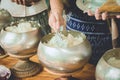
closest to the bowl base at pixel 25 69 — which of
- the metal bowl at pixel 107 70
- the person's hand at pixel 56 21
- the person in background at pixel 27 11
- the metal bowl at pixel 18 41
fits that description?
the metal bowl at pixel 18 41

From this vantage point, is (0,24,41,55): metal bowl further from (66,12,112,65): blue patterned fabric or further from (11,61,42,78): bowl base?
(66,12,112,65): blue patterned fabric

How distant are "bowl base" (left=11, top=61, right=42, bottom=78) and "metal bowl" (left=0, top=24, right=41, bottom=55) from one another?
0.11 meters

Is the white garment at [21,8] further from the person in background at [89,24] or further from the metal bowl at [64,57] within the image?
the metal bowl at [64,57]

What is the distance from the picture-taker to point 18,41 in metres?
1.23

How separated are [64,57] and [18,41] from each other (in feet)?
0.93

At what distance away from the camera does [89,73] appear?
4.30 ft

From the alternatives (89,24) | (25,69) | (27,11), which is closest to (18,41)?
(25,69)

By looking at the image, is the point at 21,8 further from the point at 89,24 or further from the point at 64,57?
the point at 64,57

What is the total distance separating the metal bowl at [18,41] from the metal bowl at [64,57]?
142 millimetres

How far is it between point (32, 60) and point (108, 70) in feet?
1.90

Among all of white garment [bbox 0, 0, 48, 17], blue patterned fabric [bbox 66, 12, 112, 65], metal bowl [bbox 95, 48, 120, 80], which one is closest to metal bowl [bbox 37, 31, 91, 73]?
metal bowl [bbox 95, 48, 120, 80]

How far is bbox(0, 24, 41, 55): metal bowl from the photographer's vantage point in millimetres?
1232

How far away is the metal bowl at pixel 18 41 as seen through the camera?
4.04ft

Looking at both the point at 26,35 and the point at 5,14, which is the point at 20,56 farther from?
the point at 5,14
